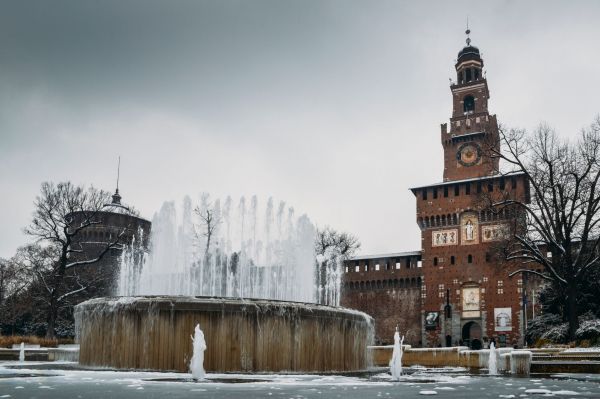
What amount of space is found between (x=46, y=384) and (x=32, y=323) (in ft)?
124

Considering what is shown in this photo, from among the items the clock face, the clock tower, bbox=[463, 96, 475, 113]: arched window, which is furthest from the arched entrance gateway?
bbox=[463, 96, 475, 113]: arched window

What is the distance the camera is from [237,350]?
13750 mm

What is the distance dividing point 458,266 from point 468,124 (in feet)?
42.4

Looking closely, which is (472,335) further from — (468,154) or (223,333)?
(223,333)

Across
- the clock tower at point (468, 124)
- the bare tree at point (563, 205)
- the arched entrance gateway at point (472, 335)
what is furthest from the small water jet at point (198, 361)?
the clock tower at point (468, 124)

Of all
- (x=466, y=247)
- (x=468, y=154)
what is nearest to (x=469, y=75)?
(x=468, y=154)

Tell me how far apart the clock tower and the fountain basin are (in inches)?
1615

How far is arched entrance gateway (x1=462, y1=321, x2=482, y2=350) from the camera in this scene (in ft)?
165

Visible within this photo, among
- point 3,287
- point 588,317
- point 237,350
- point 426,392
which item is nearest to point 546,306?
point 588,317

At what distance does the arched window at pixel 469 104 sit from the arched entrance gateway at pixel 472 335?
1883cm

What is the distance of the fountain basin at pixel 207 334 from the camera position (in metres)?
13.6

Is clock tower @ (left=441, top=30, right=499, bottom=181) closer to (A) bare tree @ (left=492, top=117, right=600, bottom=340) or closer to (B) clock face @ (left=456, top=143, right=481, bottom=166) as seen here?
(B) clock face @ (left=456, top=143, right=481, bottom=166)

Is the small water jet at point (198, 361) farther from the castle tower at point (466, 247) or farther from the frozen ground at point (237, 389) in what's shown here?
the castle tower at point (466, 247)

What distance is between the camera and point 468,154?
55.4 meters
